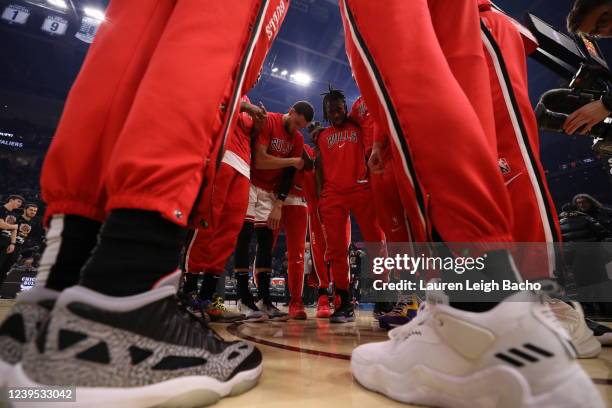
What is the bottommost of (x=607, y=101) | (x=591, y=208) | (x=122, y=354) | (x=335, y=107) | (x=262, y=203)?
(x=122, y=354)

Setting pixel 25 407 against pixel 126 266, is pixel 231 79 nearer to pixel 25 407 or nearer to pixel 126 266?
pixel 126 266

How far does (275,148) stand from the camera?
2.62m

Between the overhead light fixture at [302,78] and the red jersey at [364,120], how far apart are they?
8.50 metres

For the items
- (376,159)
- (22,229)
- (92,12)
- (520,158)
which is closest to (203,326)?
(376,159)

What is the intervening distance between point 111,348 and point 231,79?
0.45 m

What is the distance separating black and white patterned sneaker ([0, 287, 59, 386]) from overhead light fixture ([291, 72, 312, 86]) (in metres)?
10.7

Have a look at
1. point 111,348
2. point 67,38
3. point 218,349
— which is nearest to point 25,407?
point 111,348

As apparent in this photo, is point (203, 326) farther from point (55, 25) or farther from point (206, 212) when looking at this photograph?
point (55, 25)

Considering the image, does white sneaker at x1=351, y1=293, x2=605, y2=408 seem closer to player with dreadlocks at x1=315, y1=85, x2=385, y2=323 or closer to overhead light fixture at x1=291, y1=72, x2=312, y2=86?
player with dreadlocks at x1=315, y1=85, x2=385, y2=323

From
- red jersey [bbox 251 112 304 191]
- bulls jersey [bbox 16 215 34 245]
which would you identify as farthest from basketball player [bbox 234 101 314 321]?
bulls jersey [bbox 16 215 34 245]

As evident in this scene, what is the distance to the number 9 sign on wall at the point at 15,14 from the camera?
790 cm

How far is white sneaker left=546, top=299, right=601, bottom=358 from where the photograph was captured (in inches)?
37.7

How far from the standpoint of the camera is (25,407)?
404 mm

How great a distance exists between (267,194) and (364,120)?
37.4 inches
